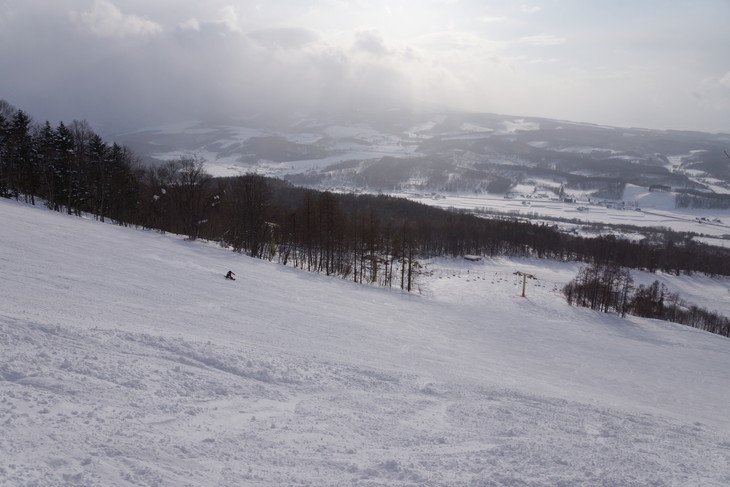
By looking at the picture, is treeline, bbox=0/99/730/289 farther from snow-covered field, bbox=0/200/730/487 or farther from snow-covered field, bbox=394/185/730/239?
snow-covered field, bbox=394/185/730/239

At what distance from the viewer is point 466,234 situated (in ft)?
344

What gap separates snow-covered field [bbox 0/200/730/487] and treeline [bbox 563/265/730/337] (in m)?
39.1

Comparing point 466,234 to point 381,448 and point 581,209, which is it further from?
point 581,209

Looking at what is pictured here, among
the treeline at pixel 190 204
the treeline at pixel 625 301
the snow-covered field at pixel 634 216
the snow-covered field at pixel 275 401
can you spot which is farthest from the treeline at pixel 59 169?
the snow-covered field at pixel 634 216

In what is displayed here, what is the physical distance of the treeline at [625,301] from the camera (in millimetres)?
53156

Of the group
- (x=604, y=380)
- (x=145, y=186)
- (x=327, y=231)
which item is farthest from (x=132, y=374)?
(x=145, y=186)

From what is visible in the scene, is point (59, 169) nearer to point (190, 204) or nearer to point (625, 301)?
point (190, 204)

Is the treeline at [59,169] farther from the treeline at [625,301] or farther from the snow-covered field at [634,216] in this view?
the snow-covered field at [634,216]

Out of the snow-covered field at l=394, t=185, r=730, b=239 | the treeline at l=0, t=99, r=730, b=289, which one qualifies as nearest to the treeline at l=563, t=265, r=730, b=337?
the treeline at l=0, t=99, r=730, b=289

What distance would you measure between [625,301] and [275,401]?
183 ft

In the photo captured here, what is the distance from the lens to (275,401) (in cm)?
700

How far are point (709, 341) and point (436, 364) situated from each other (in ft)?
109

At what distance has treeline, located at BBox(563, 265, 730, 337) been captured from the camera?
5316 cm

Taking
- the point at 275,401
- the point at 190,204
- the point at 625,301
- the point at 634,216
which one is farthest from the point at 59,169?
the point at 634,216
